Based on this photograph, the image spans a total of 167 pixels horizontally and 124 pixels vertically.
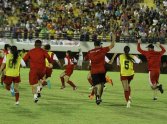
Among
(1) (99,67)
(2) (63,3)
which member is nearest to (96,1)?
(2) (63,3)

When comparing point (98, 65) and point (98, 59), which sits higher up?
point (98, 59)

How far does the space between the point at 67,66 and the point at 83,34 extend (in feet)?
64.8

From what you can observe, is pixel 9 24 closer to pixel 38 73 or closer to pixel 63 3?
pixel 63 3

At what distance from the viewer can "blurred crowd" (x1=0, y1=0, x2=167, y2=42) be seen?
44375 millimetres

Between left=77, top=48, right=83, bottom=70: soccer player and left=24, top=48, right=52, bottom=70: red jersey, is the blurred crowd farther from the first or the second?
left=24, top=48, right=52, bottom=70: red jersey

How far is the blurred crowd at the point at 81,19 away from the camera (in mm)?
44375

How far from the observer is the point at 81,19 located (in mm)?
46531

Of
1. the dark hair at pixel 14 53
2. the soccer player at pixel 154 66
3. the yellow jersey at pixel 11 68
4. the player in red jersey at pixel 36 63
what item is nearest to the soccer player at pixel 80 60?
the soccer player at pixel 154 66

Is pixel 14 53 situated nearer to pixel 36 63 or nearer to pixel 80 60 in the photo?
pixel 36 63

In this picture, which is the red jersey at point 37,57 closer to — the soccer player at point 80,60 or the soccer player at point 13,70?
the soccer player at point 13,70

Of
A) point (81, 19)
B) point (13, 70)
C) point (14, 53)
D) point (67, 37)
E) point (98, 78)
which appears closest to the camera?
point (14, 53)

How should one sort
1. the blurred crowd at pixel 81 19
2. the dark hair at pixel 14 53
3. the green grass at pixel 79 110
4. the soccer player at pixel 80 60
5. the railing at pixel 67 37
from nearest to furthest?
the green grass at pixel 79 110 < the dark hair at pixel 14 53 < the railing at pixel 67 37 < the soccer player at pixel 80 60 < the blurred crowd at pixel 81 19

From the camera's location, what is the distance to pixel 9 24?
47.2 meters

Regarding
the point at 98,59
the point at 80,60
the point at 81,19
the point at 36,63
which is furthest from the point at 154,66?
the point at 81,19
